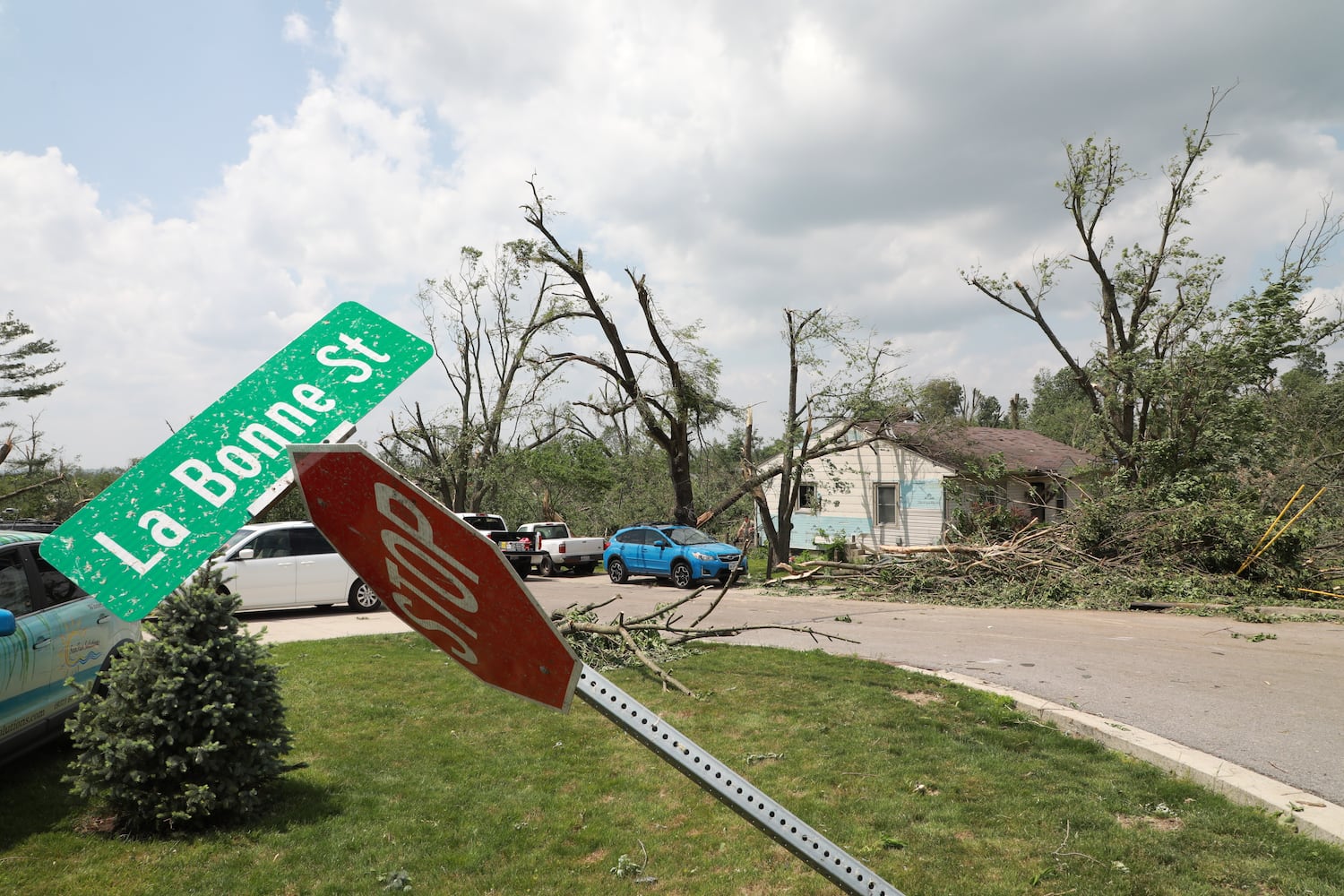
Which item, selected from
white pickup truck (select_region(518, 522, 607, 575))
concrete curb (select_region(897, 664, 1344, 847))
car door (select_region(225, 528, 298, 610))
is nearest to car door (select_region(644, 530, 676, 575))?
white pickup truck (select_region(518, 522, 607, 575))

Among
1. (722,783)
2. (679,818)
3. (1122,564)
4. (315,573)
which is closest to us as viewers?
(722,783)

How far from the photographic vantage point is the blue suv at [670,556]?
21.2m

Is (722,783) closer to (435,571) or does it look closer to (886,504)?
(435,571)

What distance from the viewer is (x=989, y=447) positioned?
31.1 m

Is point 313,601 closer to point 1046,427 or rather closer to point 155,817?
point 155,817

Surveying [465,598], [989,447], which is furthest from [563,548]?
[465,598]

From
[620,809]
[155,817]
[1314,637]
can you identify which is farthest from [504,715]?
[1314,637]

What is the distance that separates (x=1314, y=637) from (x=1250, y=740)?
702 centimetres

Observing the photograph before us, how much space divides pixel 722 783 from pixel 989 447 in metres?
31.9

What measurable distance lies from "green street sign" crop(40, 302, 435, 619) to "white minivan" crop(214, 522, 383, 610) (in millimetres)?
14615

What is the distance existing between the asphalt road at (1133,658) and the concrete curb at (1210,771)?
0.82ft

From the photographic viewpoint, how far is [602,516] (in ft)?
116

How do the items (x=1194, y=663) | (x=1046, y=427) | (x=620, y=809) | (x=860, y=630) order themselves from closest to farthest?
(x=620, y=809) < (x=1194, y=663) < (x=860, y=630) < (x=1046, y=427)

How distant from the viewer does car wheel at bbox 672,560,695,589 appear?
21625mm
